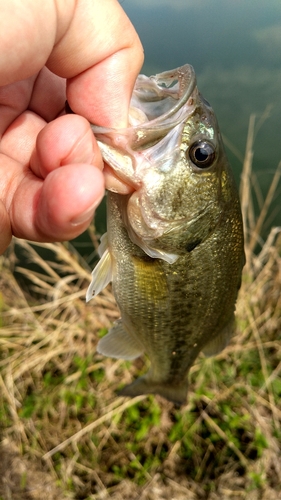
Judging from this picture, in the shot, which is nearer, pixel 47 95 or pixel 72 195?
pixel 72 195

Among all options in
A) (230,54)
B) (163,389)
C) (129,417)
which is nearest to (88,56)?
(163,389)

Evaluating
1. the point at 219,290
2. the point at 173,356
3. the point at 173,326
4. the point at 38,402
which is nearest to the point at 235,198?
the point at 219,290

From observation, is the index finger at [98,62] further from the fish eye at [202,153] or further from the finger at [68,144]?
the fish eye at [202,153]

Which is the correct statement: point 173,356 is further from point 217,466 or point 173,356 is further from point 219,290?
point 217,466

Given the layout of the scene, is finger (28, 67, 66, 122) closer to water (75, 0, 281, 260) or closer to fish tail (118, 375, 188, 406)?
fish tail (118, 375, 188, 406)

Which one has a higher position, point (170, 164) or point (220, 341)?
point (170, 164)

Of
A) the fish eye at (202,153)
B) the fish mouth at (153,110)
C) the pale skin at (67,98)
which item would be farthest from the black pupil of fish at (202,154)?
the pale skin at (67,98)

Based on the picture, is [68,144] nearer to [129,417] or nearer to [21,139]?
[21,139]
